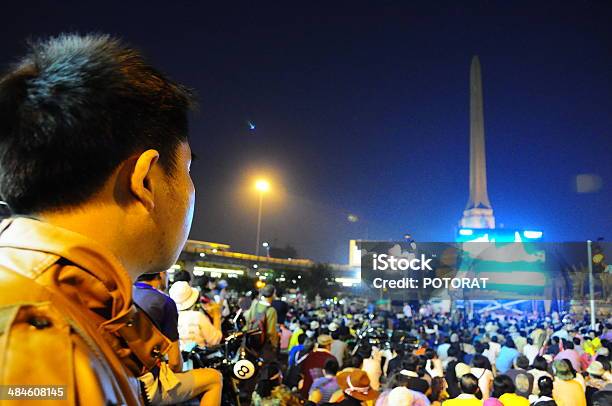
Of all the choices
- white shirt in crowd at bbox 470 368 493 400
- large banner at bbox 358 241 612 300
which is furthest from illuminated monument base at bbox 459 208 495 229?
→ white shirt in crowd at bbox 470 368 493 400

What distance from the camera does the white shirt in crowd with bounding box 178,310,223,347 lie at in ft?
16.5

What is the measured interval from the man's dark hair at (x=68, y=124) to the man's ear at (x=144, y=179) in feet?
0.09

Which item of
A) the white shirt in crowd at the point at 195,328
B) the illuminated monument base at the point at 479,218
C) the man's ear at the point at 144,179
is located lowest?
the white shirt in crowd at the point at 195,328

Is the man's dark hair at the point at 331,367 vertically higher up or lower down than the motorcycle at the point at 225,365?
lower down

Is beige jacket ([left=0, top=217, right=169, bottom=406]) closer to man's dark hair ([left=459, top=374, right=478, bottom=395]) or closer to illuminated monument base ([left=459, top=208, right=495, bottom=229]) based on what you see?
man's dark hair ([left=459, top=374, right=478, bottom=395])

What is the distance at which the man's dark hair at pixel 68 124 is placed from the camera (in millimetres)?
893

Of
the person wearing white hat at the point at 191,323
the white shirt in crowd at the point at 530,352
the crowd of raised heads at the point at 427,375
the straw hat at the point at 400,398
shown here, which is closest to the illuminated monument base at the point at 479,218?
the crowd of raised heads at the point at 427,375

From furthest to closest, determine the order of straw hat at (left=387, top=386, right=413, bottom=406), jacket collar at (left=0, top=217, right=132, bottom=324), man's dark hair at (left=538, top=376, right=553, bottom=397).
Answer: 1. man's dark hair at (left=538, top=376, right=553, bottom=397)
2. straw hat at (left=387, top=386, right=413, bottom=406)
3. jacket collar at (left=0, top=217, right=132, bottom=324)

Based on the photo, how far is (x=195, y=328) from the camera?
5.05m

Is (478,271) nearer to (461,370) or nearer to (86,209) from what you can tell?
(461,370)

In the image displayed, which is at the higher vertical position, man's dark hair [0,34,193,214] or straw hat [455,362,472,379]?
man's dark hair [0,34,193,214]

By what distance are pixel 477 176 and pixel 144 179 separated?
63.1 meters

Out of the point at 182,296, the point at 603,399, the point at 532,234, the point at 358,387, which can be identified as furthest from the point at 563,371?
the point at 532,234

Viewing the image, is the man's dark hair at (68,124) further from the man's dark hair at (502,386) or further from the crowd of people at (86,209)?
the man's dark hair at (502,386)
